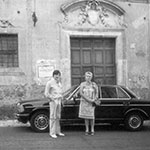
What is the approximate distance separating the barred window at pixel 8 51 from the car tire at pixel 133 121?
20.9 feet

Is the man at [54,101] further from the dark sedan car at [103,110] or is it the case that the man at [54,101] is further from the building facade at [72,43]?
the building facade at [72,43]

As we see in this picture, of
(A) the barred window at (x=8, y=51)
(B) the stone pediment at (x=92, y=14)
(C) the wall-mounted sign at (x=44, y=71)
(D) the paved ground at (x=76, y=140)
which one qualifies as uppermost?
(B) the stone pediment at (x=92, y=14)

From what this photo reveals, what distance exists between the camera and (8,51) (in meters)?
14.5

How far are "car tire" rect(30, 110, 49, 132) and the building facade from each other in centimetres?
460

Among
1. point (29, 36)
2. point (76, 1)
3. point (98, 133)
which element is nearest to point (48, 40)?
point (29, 36)

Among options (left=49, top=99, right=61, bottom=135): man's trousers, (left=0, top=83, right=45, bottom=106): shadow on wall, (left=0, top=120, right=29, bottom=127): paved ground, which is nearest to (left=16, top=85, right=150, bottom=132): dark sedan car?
(left=49, top=99, right=61, bottom=135): man's trousers

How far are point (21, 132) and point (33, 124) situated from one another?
0.48m

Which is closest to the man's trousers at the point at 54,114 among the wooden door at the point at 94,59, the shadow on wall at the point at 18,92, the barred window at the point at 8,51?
the shadow on wall at the point at 18,92

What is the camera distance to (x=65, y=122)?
9.94 m

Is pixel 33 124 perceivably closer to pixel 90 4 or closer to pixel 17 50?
pixel 17 50

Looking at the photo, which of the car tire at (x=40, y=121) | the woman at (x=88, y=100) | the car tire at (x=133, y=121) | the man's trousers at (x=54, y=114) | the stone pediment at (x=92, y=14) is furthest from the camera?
the stone pediment at (x=92, y=14)

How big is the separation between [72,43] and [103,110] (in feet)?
19.4

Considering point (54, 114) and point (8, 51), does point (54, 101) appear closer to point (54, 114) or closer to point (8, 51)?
point (54, 114)

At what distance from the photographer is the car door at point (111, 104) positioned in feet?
33.1
